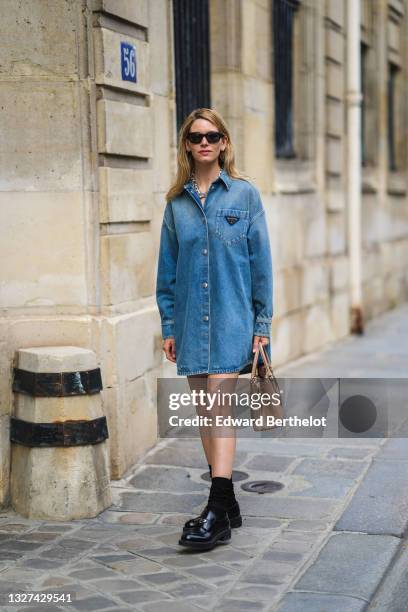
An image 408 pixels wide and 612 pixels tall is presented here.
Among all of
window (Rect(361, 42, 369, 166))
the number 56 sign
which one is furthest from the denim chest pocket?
window (Rect(361, 42, 369, 166))

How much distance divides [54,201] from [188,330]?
4.03ft

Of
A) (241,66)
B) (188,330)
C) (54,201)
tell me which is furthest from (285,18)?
(188,330)

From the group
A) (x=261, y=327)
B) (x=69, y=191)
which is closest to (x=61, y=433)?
(x=261, y=327)

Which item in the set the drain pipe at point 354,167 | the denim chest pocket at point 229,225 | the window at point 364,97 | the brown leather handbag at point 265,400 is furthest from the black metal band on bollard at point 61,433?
the window at point 364,97

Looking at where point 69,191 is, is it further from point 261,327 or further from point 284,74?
point 284,74

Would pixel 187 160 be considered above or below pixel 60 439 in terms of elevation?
above

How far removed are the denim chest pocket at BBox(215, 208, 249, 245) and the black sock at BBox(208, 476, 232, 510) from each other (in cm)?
106

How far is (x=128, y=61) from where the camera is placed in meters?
5.76

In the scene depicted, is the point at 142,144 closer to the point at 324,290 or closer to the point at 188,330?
the point at 188,330

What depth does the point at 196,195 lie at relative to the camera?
466cm

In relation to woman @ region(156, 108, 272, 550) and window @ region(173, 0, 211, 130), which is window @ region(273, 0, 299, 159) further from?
woman @ region(156, 108, 272, 550)

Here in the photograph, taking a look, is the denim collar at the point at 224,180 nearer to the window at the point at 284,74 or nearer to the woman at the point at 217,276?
the woman at the point at 217,276

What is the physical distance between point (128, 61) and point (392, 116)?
32.7 feet

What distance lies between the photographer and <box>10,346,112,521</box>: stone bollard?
5.04 metres
